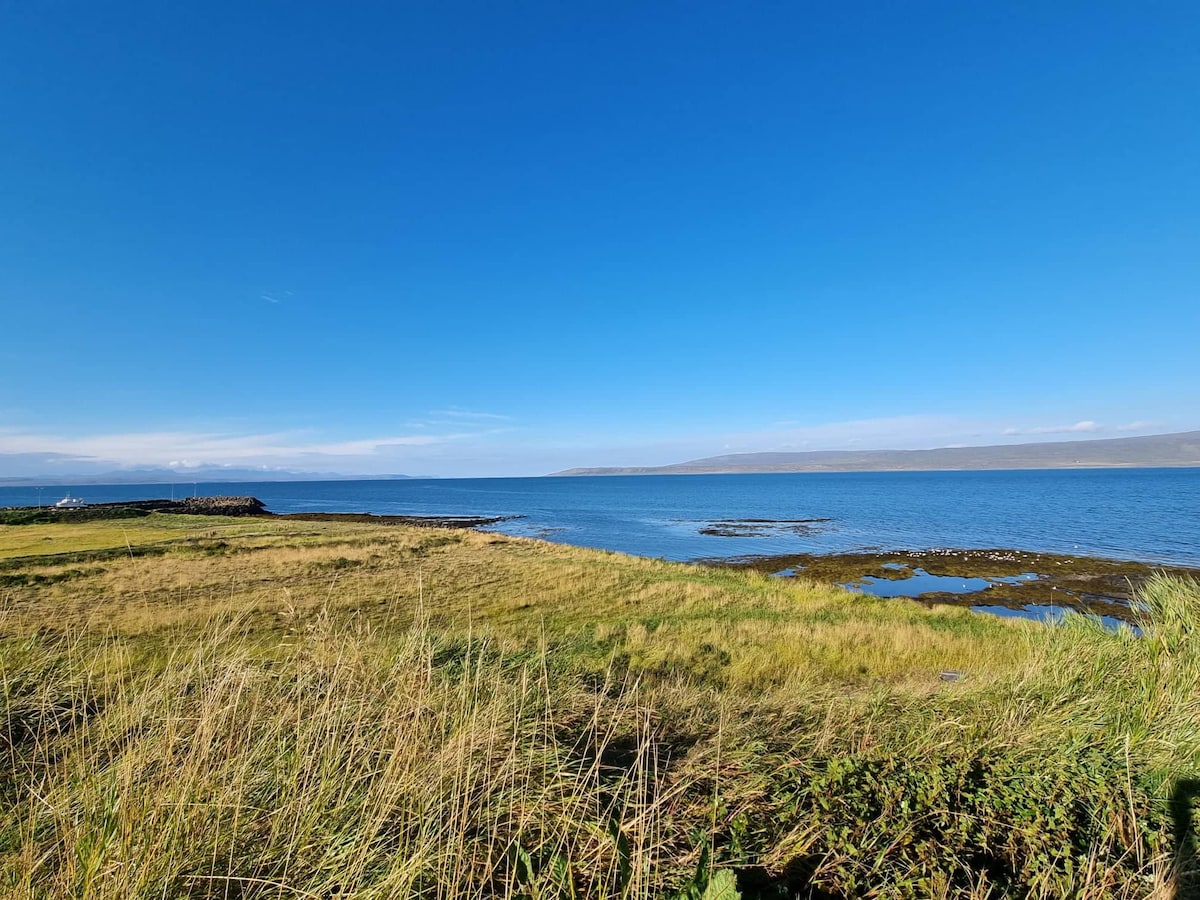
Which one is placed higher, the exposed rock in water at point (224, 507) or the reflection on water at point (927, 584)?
the exposed rock in water at point (224, 507)

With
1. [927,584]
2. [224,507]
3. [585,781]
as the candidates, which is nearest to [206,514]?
[224,507]

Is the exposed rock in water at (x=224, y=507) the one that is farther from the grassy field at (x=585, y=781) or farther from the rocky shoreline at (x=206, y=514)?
the grassy field at (x=585, y=781)

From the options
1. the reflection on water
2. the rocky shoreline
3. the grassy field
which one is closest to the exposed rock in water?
the rocky shoreline

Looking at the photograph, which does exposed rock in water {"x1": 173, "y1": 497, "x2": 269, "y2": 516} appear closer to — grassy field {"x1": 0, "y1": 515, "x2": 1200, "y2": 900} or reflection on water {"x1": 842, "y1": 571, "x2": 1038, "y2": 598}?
reflection on water {"x1": 842, "y1": 571, "x2": 1038, "y2": 598}

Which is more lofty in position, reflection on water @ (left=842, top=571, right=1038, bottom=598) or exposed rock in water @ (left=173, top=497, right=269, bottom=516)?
exposed rock in water @ (left=173, top=497, right=269, bottom=516)

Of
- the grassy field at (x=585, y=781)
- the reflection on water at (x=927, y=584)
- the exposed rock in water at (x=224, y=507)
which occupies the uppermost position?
the grassy field at (x=585, y=781)

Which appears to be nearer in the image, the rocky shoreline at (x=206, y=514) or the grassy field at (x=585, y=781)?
the grassy field at (x=585, y=781)

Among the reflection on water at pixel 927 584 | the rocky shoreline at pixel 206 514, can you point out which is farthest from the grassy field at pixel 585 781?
the rocky shoreline at pixel 206 514

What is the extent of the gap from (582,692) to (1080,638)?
5858 mm

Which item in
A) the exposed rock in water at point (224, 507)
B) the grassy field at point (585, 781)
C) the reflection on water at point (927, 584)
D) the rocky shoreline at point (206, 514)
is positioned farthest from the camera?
the exposed rock in water at point (224, 507)

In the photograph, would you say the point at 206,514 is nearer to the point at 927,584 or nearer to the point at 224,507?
the point at 224,507

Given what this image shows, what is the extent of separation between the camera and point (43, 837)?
9.44 feet

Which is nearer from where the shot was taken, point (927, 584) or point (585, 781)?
point (585, 781)

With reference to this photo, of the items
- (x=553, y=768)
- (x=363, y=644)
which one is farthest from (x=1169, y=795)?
(x=363, y=644)
